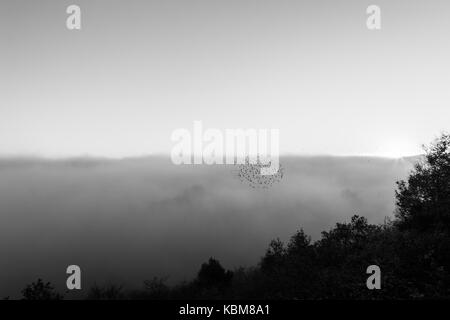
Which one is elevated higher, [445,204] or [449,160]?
[449,160]

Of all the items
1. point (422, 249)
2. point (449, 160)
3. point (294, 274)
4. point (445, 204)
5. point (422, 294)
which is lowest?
point (294, 274)

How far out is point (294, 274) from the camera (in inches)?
959

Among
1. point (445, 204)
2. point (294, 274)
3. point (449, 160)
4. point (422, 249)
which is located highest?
point (449, 160)

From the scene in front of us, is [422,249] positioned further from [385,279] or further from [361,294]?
[361,294]
